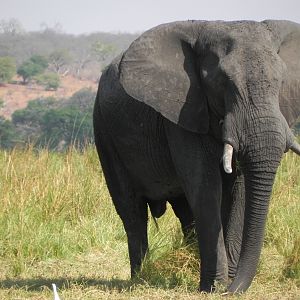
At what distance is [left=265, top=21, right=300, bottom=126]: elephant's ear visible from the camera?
6.44 metres

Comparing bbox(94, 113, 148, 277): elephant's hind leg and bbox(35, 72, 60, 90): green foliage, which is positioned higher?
bbox(94, 113, 148, 277): elephant's hind leg

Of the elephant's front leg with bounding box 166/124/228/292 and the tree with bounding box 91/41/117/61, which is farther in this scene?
the tree with bounding box 91/41/117/61

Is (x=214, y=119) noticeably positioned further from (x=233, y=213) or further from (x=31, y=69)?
(x=31, y=69)

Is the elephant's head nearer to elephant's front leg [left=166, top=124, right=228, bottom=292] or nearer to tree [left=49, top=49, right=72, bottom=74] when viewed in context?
elephant's front leg [left=166, top=124, right=228, bottom=292]

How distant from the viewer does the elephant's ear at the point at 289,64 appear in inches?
254

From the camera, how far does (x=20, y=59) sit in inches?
4604

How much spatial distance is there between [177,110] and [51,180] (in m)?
4.21

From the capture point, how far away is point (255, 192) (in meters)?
6.07

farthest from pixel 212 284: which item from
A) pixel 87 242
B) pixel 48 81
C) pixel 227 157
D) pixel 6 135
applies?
pixel 48 81

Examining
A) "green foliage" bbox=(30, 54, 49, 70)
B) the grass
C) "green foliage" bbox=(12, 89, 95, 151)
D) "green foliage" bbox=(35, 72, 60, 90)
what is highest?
the grass

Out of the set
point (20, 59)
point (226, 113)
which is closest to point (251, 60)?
point (226, 113)

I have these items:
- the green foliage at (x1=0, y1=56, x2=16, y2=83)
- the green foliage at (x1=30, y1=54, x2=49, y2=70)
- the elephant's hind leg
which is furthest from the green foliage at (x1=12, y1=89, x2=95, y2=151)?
the elephant's hind leg

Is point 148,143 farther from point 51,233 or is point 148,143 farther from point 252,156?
point 51,233

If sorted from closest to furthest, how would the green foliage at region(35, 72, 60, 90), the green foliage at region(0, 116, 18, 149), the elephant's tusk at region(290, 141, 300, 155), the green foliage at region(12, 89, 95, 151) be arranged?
the elephant's tusk at region(290, 141, 300, 155) < the green foliage at region(0, 116, 18, 149) < the green foliage at region(12, 89, 95, 151) < the green foliage at region(35, 72, 60, 90)
